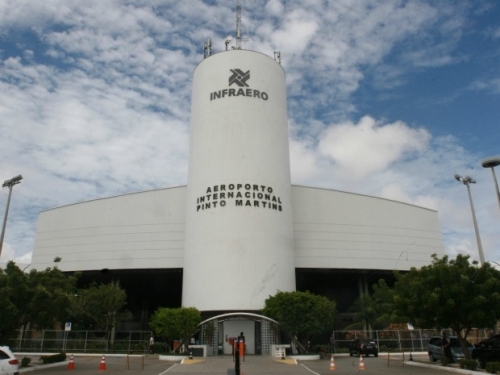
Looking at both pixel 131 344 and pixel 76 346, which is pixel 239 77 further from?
pixel 76 346

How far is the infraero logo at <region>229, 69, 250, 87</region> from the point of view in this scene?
46.3m

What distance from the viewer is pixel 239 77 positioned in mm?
46594

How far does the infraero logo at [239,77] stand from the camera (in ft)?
152

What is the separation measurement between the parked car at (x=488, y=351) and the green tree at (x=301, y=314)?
1245 centimetres

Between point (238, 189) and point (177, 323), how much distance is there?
13.1 meters

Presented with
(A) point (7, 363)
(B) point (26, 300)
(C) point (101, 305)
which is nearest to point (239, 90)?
(C) point (101, 305)

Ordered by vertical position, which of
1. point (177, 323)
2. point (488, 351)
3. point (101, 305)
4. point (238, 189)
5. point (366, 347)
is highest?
point (238, 189)

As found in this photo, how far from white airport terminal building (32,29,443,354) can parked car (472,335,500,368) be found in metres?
17.1

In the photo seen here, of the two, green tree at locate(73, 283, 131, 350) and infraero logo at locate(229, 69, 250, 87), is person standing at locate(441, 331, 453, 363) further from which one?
infraero logo at locate(229, 69, 250, 87)

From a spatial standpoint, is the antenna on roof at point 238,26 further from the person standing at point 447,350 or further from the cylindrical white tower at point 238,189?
the person standing at point 447,350

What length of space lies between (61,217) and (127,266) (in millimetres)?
12025

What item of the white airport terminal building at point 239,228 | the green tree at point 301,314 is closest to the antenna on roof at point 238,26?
the white airport terminal building at point 239,228

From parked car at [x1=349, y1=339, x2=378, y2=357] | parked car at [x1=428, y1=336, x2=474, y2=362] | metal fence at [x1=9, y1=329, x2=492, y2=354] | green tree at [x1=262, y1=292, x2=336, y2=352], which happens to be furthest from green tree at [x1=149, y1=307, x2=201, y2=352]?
parked car at [x1=428, y1=336, x2=474, y2=362]

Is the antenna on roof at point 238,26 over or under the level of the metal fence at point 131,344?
over
